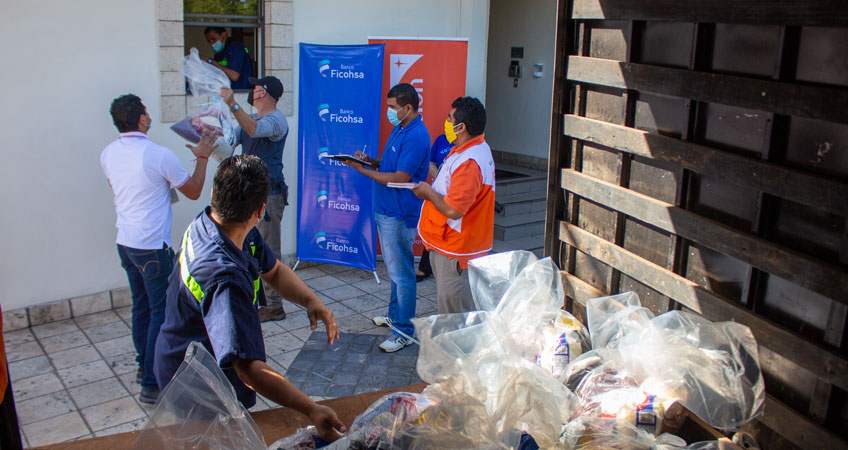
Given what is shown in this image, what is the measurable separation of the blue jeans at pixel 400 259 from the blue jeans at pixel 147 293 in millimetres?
1704

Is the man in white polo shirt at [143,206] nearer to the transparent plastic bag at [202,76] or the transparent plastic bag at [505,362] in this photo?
the transparent plastic bag at [202,76]

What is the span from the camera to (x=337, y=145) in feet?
23.2

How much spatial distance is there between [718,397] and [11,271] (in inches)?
220

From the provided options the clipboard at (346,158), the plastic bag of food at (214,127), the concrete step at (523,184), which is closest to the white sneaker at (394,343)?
the clipboard at (346,158)

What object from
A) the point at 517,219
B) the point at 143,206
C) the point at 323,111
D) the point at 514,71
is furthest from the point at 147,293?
the point at 514,71

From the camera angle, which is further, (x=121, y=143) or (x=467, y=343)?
(x=121, y=143)

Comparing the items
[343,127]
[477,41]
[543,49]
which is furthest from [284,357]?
[543,49]

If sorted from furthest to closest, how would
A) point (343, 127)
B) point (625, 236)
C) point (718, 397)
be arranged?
1. point (343, 127)
2. point (625, 236)
3. point (718, 397)

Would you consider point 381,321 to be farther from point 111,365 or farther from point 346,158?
point 111,365

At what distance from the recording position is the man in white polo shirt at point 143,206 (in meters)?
4.56

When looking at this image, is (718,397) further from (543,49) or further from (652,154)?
(543,49)

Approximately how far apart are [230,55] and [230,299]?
521 centimetres

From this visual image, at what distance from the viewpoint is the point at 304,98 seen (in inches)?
278

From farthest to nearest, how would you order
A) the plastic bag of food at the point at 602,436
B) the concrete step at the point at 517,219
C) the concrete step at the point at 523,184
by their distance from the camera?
the concrete step at the point at 523,184
the concrete step at the point at 517,219
the plastic bag of food at the point at 602,436
